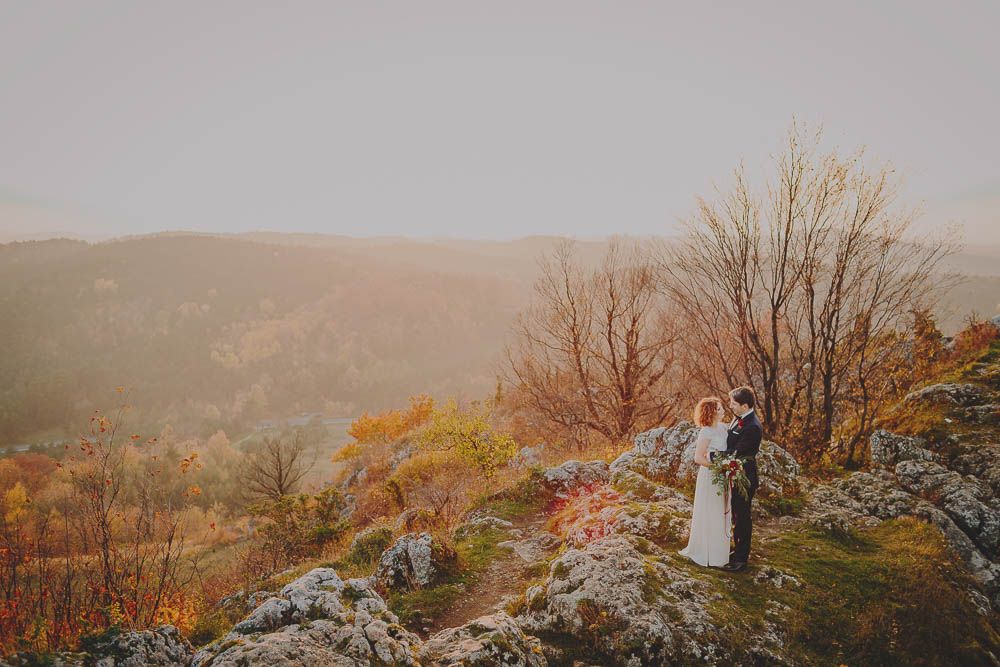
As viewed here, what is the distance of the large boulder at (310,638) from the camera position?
388cm

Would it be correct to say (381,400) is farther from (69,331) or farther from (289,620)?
(289,620)

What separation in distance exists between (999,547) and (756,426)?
5201mm

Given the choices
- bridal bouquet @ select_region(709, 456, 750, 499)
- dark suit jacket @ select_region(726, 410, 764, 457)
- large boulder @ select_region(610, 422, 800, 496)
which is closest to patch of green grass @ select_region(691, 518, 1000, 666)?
bridal bouquet @ select_region(709, 456, 750, 499)

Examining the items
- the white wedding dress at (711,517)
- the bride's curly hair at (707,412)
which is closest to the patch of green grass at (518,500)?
the white wedding dress at (711,517)

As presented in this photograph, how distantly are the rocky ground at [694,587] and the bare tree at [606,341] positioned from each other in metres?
7.79

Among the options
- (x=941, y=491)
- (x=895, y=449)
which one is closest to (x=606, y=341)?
(x=895, y=449)

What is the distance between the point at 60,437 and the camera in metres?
103

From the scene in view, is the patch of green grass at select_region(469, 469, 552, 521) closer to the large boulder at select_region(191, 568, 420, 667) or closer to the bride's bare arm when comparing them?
the bride's bare arm

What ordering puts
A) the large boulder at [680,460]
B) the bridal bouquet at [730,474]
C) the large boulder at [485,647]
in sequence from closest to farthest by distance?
the large boulder at [485,647], the bridal bouquet at [730,474], the large boulder at [680,460]

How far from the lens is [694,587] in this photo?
20.2ft

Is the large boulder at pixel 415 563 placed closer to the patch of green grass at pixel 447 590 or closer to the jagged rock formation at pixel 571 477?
the patch of green grass at pixel 447 590

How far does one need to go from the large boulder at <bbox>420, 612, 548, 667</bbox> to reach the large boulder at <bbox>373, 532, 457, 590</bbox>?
318 cm

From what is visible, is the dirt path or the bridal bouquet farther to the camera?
the dirt path

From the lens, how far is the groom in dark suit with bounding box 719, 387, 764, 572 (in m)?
6.68
